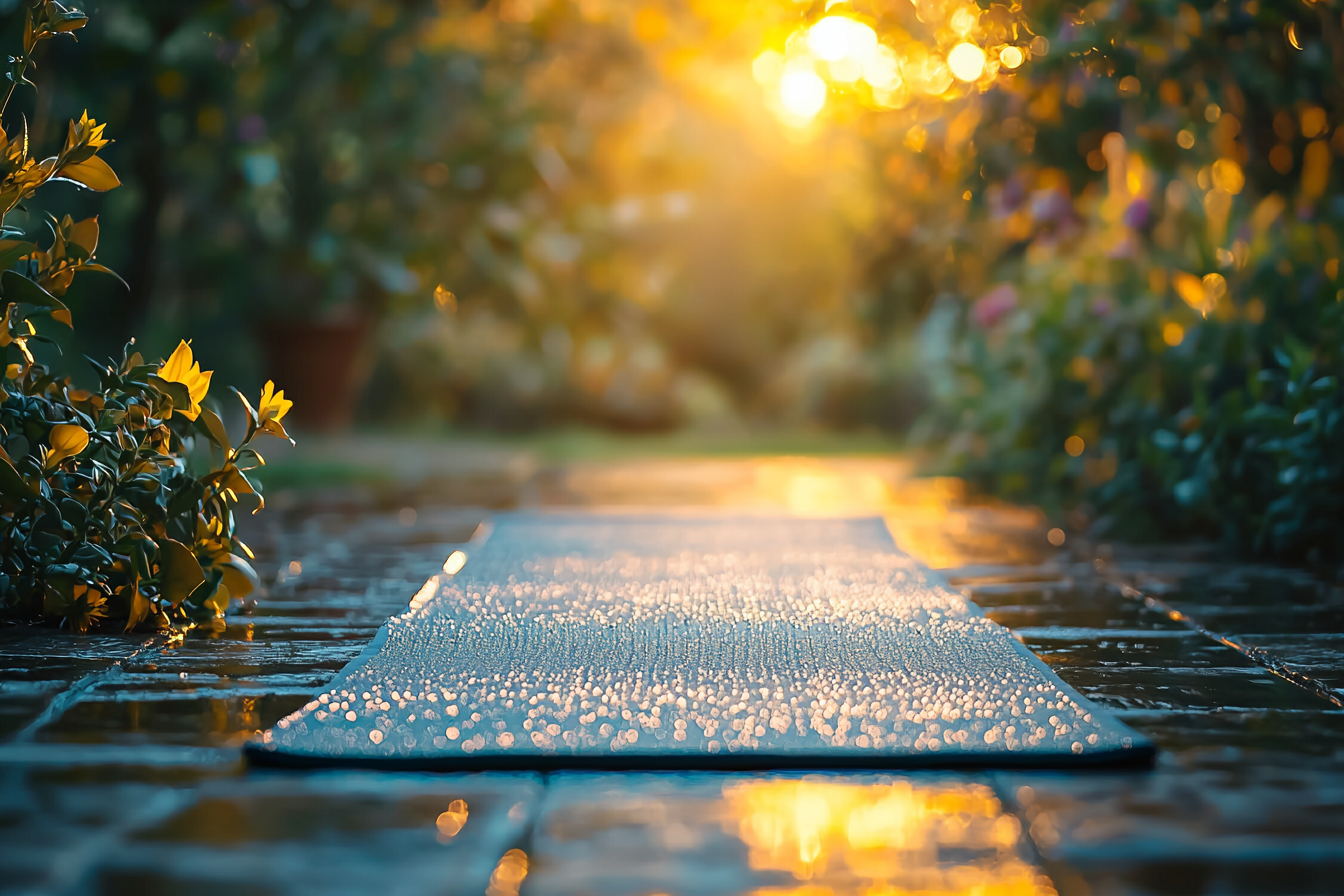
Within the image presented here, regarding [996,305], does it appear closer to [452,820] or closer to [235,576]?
[235,576]

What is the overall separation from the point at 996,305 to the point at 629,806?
12.6 feet

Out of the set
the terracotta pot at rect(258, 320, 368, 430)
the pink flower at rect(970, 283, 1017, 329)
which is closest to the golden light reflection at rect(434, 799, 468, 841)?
the pink flower at rect(970, 283, 1017, 329)

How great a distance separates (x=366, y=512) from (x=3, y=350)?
225 centimetres

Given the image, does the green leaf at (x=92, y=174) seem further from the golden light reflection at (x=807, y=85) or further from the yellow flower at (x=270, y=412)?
the golden light reflection at (x=807, y=85)

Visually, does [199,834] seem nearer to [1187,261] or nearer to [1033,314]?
[1187,261]

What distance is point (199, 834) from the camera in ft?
4.33

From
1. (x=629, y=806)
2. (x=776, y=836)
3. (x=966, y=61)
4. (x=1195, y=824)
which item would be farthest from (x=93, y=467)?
(x=966, y=61)

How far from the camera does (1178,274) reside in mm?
3965

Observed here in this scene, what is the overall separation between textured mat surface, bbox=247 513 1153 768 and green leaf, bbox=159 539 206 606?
38 cm

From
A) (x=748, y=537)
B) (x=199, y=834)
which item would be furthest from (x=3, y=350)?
(x=748, y=537)

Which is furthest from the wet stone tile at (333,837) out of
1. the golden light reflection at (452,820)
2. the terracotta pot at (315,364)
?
the terracotta pot at (315,364)

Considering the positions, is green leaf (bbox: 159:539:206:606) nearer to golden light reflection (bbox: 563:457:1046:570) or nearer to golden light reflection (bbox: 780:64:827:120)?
golden light reflection (bbox: 563:457:1046:570)

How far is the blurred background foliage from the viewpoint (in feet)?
11.0

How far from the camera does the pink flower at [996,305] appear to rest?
16.0ft
